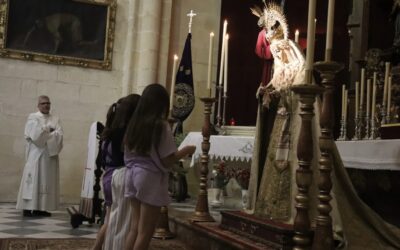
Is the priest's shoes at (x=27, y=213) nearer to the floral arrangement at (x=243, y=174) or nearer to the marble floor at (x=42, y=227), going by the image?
the marble floor at (x=42, y=227)

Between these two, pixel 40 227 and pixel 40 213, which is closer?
pixel 40 227

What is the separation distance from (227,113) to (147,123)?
21.6ft

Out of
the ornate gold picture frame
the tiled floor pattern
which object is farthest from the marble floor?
the ornate gold picture frame

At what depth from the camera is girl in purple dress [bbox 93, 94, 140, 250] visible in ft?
11.9

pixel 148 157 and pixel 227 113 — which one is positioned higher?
pixel 227 113

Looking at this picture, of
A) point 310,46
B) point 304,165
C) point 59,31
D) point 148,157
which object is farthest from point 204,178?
point 59,31

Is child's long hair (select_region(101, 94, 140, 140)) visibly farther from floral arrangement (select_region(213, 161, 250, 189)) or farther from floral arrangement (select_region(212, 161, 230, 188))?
floral arrangement (select_region(212, 161, 230, 188))

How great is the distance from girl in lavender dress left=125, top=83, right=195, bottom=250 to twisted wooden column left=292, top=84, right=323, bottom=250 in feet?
3.01

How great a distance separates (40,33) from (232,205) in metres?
4.15

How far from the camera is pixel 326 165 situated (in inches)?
108

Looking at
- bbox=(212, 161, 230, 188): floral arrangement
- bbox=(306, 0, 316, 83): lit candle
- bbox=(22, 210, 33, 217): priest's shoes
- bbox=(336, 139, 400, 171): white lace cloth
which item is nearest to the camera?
bbox=(306, 0, 316, 83): lit candle

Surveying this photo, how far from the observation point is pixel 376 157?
3.68 metres

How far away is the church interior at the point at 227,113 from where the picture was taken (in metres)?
3.26

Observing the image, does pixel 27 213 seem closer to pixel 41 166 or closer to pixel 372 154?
pixel 41 166
